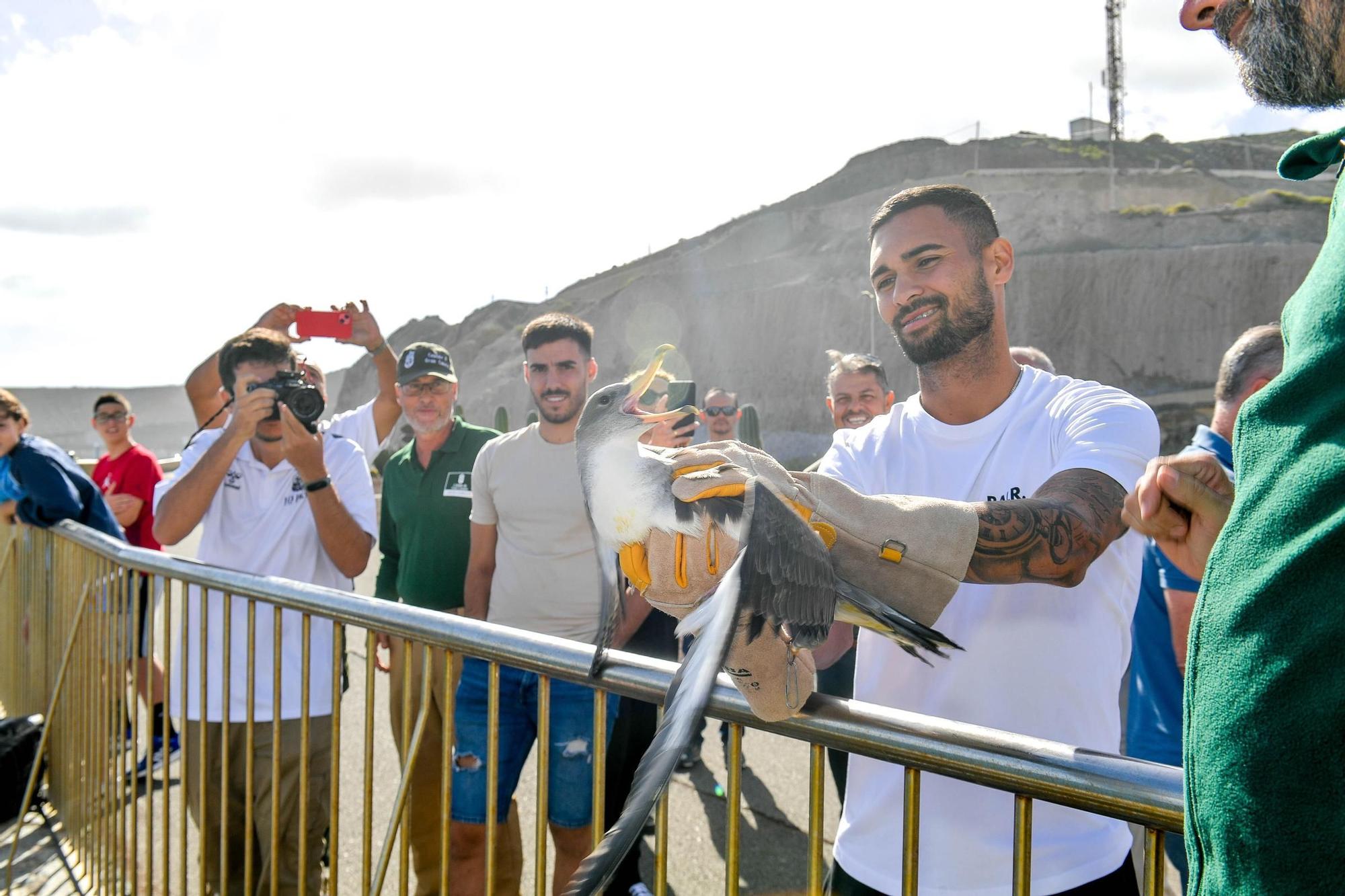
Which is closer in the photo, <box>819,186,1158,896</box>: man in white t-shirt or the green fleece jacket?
the green fleece jacket

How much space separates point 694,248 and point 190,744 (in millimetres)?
48104

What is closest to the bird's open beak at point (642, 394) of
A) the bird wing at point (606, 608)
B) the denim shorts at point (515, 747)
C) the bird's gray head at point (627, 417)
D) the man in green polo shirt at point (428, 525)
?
the bird's gray head at point (627, 417)

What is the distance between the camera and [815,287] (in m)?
36.2

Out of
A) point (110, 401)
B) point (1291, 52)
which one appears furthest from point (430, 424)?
point (110, 401)

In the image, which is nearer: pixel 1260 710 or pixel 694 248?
pixel 1260 710

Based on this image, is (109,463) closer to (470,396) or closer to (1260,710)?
(1260,710)

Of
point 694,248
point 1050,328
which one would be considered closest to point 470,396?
point 694,248

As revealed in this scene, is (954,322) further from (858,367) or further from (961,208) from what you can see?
(858,367)

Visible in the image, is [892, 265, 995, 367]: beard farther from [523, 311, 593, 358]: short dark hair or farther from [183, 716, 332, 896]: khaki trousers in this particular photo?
[183, 716, 332, 896]: khaki trousers

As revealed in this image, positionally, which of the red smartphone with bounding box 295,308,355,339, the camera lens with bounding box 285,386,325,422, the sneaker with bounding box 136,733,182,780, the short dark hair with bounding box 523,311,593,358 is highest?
the red smartphone with bounding box 295,308,355,339

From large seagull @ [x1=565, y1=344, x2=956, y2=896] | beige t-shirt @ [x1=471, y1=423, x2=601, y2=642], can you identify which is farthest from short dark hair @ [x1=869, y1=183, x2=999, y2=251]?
beige t-shirt @ [x1=471, y1=423, x2=601, y2=642]

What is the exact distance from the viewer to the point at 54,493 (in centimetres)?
439

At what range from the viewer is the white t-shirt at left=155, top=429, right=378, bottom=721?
3.16 metres

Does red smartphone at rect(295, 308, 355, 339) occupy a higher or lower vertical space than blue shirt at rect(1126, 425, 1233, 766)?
higher
